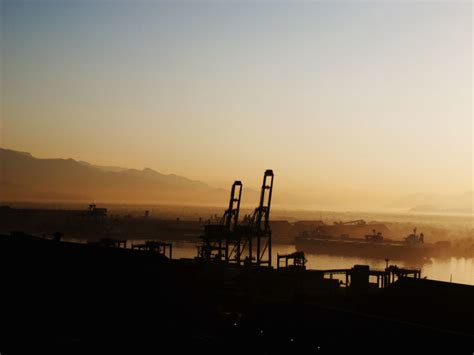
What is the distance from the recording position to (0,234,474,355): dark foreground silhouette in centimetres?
1812

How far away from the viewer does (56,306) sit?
2338 centimetres

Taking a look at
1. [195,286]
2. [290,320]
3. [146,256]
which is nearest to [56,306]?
[146,256]

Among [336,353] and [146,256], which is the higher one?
[146,256]

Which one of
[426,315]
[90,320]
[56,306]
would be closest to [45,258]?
[56,306]

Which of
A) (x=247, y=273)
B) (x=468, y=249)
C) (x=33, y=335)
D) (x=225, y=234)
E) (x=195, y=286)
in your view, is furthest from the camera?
(x=468, y=249)

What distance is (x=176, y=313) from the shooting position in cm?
2342

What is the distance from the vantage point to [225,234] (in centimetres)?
5300

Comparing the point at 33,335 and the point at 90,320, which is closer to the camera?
the point at 33,335

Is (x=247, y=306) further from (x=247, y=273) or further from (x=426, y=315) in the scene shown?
(x=247, y=273)

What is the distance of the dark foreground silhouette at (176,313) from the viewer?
1812 cm

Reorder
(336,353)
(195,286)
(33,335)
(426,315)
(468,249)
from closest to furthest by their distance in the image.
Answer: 1. (336,353)
2. (33,335)
3. (426,315)
4. (195,286)
5. (468,249)

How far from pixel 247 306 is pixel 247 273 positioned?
574 inches

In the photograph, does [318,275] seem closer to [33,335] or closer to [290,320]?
[290,320]

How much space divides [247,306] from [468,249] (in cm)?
18348
